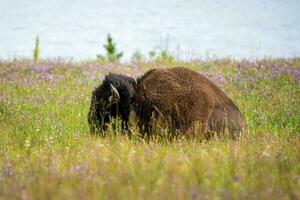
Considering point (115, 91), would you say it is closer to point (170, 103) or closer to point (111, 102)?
point (111, 102)

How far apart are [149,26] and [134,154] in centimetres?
3693

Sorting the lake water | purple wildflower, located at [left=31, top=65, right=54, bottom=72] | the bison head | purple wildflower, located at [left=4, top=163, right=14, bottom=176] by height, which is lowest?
the lake water

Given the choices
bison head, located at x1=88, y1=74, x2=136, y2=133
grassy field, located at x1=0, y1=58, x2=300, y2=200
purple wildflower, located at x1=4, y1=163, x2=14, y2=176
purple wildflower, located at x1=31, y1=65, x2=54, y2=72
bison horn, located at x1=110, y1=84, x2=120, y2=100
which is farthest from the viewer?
purple wildflower, located at x1=31, y1=65, x2=54, y2=72

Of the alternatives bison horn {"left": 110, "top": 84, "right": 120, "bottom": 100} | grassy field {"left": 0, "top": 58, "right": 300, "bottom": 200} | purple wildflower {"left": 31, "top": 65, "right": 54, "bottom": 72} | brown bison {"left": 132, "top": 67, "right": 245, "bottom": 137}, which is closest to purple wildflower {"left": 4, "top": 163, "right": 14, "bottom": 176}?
grassy field {"left": 0, "top": 58, "right": 300, "bottom": 200}

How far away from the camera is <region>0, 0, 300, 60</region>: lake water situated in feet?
114

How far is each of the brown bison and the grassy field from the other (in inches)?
9.8

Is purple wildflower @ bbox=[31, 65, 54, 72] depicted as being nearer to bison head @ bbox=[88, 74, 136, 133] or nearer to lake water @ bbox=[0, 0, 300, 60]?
bison head @ bbox=[88, 74, 136, 133]

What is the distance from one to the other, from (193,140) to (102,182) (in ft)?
9.10

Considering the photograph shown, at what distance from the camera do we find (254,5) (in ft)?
160

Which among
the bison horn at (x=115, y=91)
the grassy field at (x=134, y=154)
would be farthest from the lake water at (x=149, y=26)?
the bison horn at (x=115, y=91)

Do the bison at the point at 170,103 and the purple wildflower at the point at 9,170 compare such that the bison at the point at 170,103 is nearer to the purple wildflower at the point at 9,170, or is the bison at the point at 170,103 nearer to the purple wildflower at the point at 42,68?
the purple wildflower at the point at 9,170

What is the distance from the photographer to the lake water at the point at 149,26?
3488 centimetres

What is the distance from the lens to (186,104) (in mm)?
7953

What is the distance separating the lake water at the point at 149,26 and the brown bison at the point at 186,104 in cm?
2276
